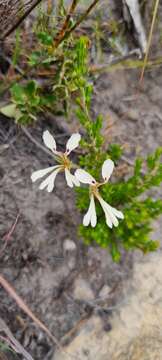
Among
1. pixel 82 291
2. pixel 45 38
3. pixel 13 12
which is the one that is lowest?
pixel 82 291

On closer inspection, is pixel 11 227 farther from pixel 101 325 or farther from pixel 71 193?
pixel 101 325

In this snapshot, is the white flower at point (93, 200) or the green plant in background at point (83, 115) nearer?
the white flower at point (93, 200)

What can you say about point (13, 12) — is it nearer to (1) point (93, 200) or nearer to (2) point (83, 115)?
(2) point (83, 115)

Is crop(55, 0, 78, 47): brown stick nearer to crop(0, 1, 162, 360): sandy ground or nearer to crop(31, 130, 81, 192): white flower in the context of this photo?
crop(0, 1, 162, 360): sandy ground

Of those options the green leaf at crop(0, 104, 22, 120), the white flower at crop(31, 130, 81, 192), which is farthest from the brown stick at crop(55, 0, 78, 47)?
the white flower at crop(31, 130, 81, 192)

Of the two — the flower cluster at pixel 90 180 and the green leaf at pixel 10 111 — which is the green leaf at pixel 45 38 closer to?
the green leaf at pixel 10 111

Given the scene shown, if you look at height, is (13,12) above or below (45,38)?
above

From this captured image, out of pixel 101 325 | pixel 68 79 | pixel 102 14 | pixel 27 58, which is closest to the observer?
pixel 101 325

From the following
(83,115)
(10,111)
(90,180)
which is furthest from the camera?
(10,111)

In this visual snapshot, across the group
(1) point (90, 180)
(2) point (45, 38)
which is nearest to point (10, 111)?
(2) point (45, 38)

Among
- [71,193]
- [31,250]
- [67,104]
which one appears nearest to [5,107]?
[67,104]

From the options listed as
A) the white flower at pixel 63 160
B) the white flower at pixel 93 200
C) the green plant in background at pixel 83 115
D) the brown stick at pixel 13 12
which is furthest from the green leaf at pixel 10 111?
the white flower at pixel 93 200
